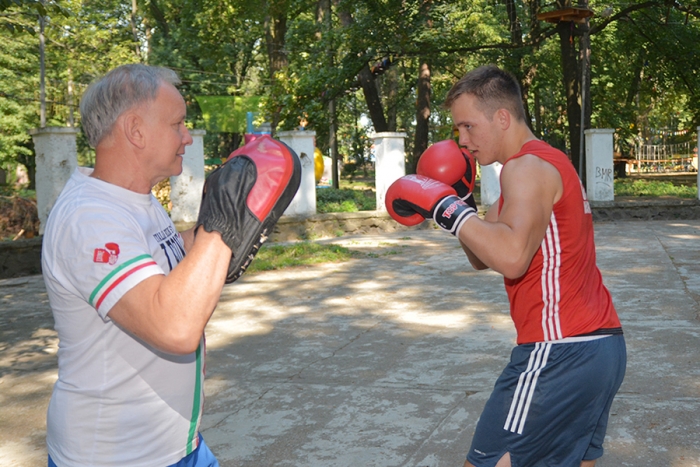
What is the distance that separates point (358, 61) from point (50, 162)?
8.43 m

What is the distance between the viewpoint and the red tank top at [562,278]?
7.93ft

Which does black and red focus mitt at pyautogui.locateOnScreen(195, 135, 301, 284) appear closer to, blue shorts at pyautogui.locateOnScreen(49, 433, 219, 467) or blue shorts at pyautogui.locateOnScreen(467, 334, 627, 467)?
blue shorts at pyautogui.locateOnScreen(49, 433, 219, 467)

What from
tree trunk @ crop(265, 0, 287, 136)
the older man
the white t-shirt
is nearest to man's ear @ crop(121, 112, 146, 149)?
the older man

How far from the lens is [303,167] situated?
42.6ft

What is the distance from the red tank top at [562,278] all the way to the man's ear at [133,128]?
1.22m

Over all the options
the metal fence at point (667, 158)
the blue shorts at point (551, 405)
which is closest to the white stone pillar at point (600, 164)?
the blue shorts at point (551, 405)

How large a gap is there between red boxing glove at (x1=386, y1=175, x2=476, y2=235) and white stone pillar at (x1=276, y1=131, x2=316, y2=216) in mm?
10049

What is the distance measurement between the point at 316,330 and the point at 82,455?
4.55 meters

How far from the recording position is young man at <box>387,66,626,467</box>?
7.59 feet

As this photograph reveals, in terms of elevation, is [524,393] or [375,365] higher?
[524,393]

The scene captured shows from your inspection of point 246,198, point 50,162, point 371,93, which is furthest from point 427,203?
point 371,93

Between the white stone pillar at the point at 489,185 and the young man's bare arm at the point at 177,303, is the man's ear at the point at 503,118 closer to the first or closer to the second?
the young man's bare arm at the point at 177,303

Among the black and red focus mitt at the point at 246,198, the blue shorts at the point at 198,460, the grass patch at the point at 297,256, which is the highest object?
the black and red focus mitt at the point at 246,198

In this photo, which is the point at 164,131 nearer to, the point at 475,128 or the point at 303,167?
the point at 475,128
